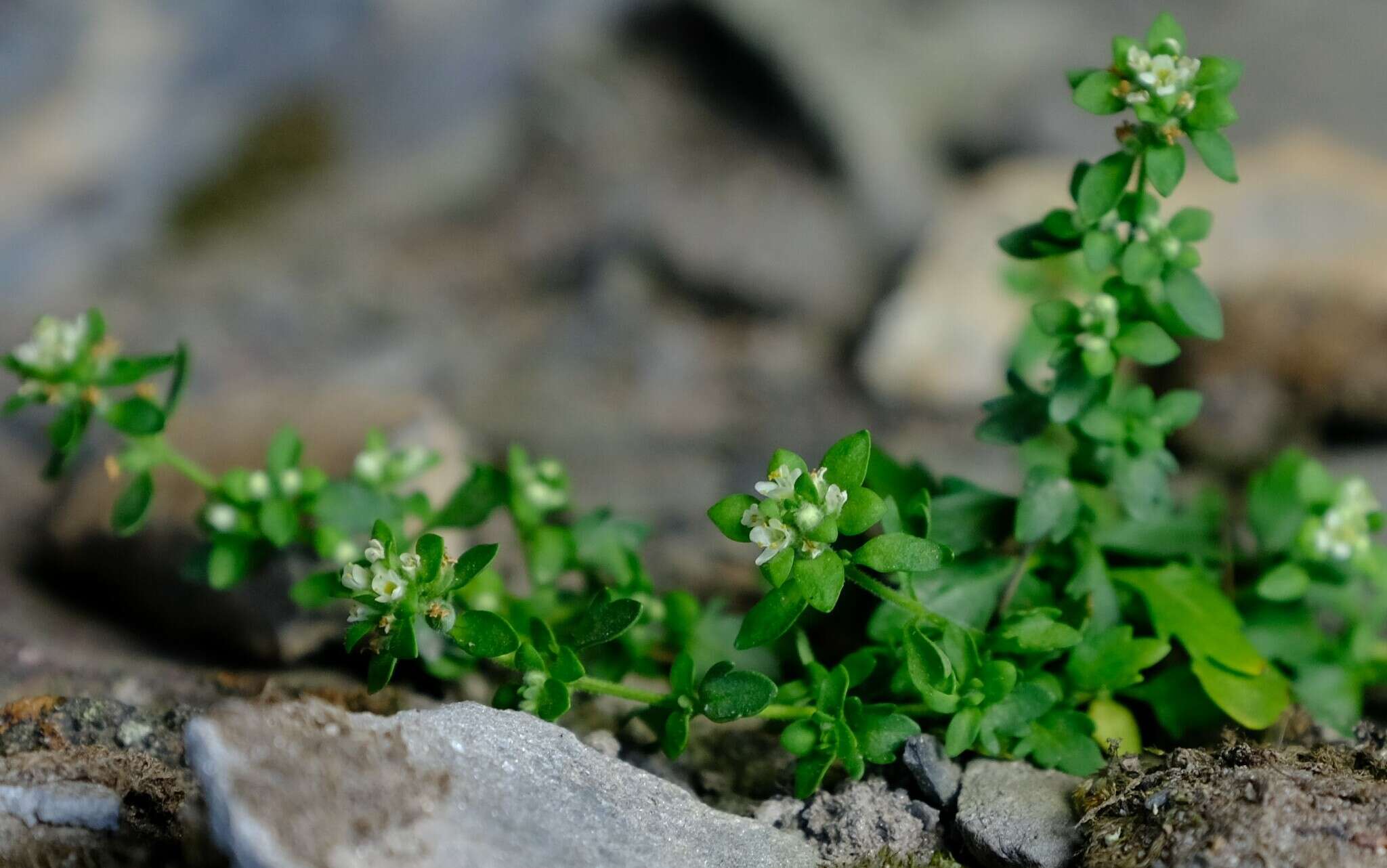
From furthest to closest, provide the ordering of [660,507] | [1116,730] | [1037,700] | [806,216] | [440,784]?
[806,216], [660,507], [1116,730], [1037,700], [440,784]

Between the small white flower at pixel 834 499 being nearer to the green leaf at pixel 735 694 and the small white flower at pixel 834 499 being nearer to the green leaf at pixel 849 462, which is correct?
the green leaf at pixel 849 462

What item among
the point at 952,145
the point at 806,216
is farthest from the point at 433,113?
the point at 952,145

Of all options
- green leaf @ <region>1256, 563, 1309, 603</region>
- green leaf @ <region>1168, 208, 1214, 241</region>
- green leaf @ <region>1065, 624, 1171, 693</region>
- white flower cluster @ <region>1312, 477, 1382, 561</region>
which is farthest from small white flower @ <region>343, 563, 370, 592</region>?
white flower cluster @ <region>1312, 477, 1382, 561</region>

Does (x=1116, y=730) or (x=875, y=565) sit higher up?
(x=875, y=565)

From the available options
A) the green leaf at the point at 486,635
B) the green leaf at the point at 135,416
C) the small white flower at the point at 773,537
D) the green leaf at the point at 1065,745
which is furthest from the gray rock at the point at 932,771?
the green leaf at the point at 135,416

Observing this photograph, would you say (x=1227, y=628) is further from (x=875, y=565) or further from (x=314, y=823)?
(x=314, y=823)
